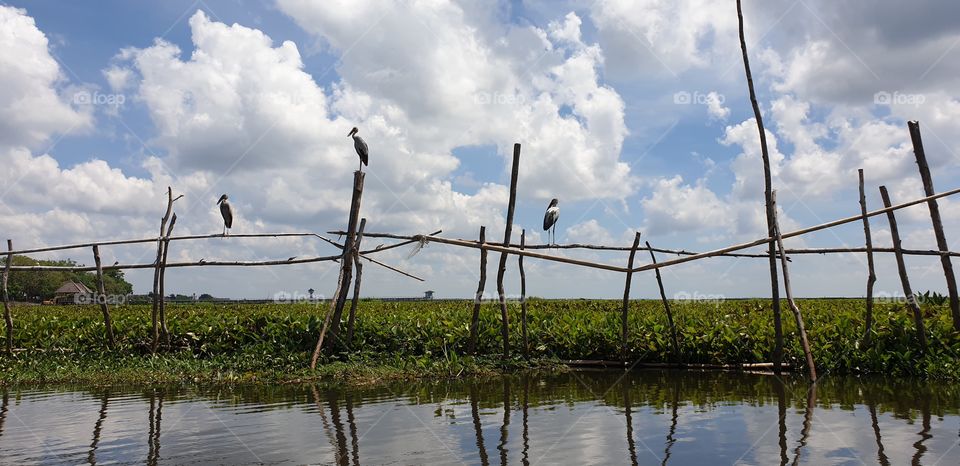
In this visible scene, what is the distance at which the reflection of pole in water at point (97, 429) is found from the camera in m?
6.21

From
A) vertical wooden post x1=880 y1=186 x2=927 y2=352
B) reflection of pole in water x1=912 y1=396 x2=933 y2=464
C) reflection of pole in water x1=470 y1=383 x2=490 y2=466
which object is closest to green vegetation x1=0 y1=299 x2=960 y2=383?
vertical wooden post x1=880 y1=186 x2=927 y2=352

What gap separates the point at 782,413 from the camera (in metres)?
7.84

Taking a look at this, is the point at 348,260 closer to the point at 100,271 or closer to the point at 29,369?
the point at 100,271

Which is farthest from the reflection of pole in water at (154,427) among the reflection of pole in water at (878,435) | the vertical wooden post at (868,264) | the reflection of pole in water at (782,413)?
the vertical wooden post at (868,264)

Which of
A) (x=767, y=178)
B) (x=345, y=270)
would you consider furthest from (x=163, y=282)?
(x=767, y=178)

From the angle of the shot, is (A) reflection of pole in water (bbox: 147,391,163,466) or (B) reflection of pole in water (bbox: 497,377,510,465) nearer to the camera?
(B) reflection of pole in water (bbox: 497,377,510,465)

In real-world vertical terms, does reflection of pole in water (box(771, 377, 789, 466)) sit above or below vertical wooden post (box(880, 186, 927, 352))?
below

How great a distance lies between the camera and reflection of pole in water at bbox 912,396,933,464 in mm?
5823

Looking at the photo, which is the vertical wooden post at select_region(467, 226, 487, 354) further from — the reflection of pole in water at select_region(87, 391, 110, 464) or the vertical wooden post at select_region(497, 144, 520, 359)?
the reflection of pole in water at select_region(87, 391, 110, 464)

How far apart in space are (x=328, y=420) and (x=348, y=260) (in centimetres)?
403

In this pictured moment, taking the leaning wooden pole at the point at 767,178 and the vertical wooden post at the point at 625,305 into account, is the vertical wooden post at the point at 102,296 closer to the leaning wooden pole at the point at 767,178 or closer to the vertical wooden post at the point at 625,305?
the vertical wooden post at the point at 625,305

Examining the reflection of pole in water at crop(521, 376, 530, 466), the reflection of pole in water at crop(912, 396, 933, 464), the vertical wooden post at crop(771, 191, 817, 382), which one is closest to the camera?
the reflection of pole in water at crop(912, 396, 933, 464)

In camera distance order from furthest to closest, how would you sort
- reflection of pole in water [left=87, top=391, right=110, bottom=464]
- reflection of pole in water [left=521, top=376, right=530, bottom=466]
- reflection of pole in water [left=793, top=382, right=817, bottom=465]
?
reflection of pole in water [left=87, top=391, right=110, bottom=464] → reflection of pole in water [left=793, top=382, right=817, bottom=465] → reflection of pole in water [left=521, top=376, right=530, bottom=466]

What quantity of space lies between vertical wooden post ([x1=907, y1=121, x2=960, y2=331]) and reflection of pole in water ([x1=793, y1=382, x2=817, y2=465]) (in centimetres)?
263
